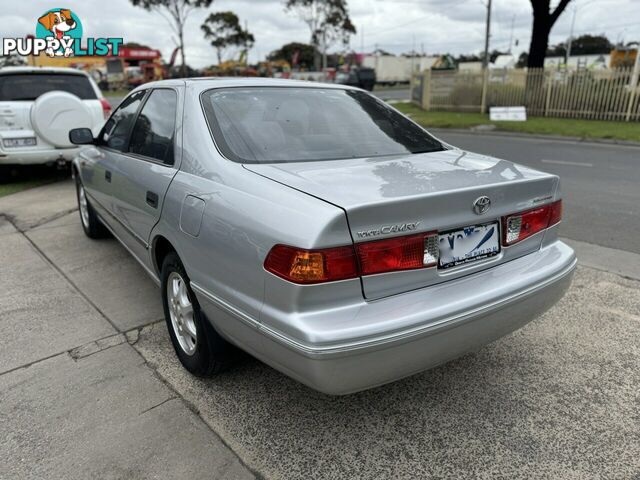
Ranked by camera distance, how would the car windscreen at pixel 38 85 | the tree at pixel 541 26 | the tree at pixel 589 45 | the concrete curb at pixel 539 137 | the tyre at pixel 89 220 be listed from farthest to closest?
1. the tree at pixel 589 45
2. the tree at pixel 541 26
3. the concrete curb at pixel 539 137
4. the car windscreen at pixel 38 85
5. the tyre at pixel 89 220

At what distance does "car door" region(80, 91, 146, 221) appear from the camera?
3.71 meters

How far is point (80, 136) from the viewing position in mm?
4141

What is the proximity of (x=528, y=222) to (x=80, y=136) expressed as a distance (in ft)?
11.6

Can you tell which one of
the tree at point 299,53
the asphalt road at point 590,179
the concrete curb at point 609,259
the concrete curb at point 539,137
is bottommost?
the concrete curb at point 609,259

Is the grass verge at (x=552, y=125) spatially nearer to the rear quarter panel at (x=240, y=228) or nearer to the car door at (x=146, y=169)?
the car door at (x=146, y=169)

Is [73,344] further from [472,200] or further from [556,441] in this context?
[556,441]

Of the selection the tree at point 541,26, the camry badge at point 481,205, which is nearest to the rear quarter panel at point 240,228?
the camry badge at point 481,205

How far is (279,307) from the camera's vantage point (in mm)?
1926

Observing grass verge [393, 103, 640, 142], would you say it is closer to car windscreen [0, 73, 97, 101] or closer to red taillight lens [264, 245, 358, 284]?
car windscreen [0, 73, 97, 101]

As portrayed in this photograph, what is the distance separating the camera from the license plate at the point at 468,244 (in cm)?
216

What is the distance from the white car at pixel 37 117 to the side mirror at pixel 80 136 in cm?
325

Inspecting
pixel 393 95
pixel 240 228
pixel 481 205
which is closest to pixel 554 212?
pixel 481 205

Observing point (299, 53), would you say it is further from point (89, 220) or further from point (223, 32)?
point (89, 220)

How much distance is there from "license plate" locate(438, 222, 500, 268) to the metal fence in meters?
16.4
